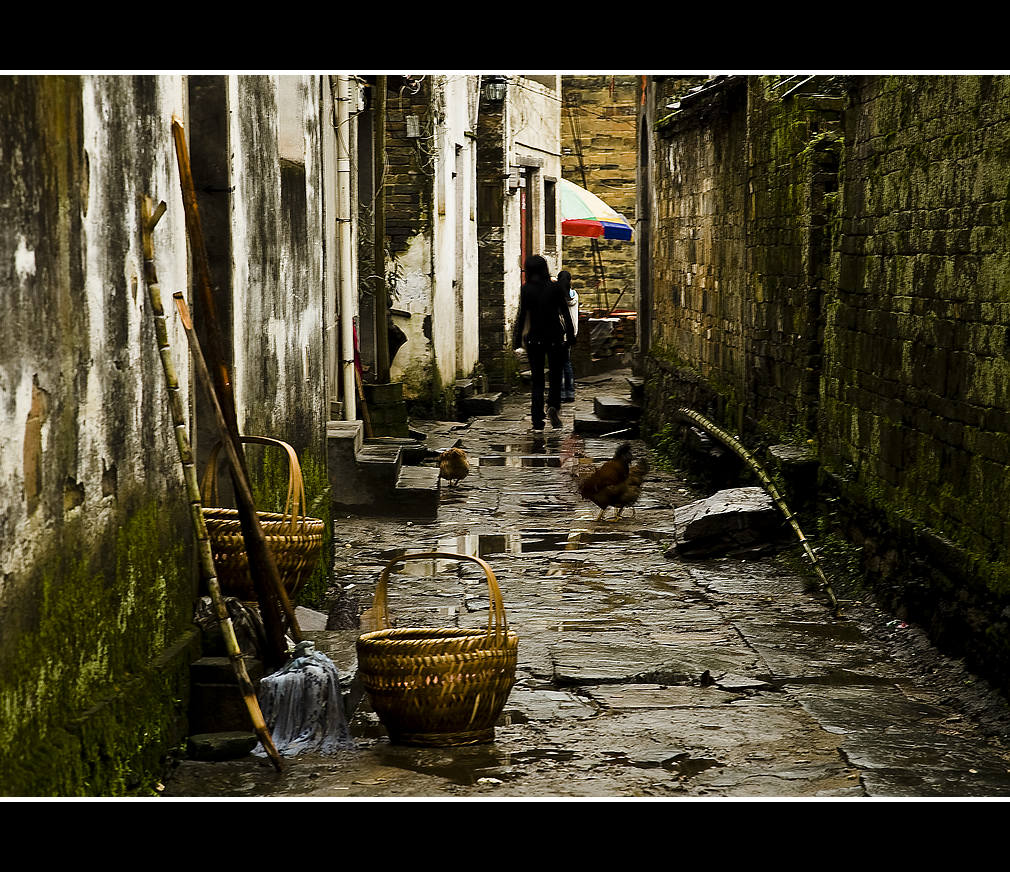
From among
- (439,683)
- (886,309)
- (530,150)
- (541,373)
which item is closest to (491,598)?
(439,683)

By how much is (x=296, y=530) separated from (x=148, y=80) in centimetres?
211

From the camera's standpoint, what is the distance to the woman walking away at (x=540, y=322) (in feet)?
56.0

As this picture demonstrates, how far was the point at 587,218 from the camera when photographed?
28.2 metres

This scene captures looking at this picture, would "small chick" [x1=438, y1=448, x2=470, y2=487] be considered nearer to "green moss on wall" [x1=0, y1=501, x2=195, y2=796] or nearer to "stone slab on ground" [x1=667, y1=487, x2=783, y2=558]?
"stone slab on ground" [x1=667, y1=487, x2=783, y2=558]

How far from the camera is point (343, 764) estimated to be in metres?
5.21

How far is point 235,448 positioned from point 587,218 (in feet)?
77.0

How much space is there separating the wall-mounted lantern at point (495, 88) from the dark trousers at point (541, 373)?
5348 millimetres

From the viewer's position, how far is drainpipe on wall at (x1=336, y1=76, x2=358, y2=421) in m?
12.1

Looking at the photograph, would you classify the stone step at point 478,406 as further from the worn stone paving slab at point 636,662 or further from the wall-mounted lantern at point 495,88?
the worn stone paving slab at point 636,662

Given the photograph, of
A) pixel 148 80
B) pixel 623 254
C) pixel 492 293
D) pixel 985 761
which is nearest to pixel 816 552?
pixel 985 761

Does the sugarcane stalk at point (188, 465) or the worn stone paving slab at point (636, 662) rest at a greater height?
the sugarcane stalk at point (188, 465)

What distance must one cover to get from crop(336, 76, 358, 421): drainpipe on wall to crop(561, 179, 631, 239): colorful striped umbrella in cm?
1562

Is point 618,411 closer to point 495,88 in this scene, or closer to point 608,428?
point 608,428

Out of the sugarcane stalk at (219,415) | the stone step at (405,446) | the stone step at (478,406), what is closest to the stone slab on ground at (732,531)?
the stone step at (405,446)
